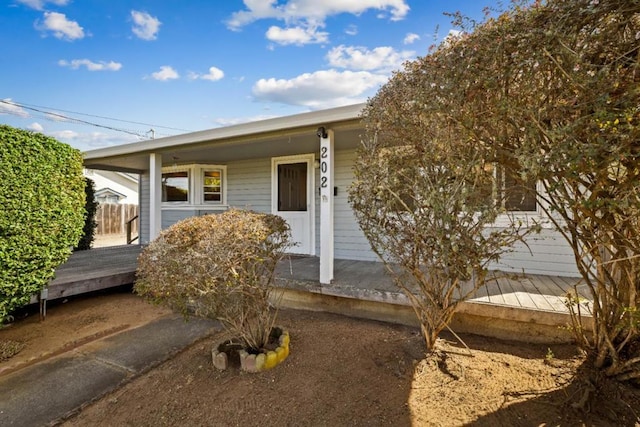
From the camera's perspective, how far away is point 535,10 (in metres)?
1.79

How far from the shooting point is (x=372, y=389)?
240 cm

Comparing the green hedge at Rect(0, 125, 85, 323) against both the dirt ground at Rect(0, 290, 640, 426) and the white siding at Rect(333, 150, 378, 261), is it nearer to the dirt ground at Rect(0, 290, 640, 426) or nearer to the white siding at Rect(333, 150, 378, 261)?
the dirt ground at Rect(0, 290, 640, 426)

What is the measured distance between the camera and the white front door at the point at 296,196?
6.42 metres

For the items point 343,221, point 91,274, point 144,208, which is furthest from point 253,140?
point 144,208

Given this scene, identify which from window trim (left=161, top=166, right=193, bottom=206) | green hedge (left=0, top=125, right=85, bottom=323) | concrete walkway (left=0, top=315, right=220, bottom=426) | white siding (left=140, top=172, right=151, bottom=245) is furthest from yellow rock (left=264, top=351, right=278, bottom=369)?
white siding (left=140, top=172, right=151, bottom=245)

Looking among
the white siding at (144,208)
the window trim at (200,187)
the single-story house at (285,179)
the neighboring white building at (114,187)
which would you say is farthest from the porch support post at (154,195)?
the neighboring white building at (114,187)

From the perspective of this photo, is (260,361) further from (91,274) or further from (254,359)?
(91,274)

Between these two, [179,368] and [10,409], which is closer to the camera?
[10,409]

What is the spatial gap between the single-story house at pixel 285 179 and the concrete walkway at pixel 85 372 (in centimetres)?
182

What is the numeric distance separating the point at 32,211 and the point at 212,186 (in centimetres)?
424

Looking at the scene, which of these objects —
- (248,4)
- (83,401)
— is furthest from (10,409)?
(248,4)

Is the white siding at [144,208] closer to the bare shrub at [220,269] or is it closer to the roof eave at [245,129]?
the roof eave at [245,129]

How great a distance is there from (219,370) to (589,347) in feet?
9.85

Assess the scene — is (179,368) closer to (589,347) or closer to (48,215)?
(48,215)
